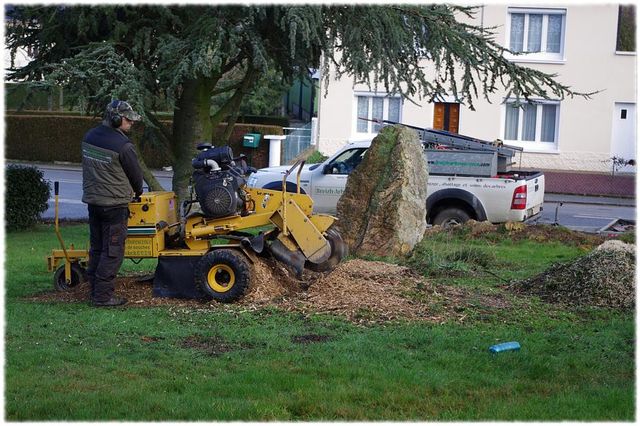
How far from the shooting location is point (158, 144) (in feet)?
55.1

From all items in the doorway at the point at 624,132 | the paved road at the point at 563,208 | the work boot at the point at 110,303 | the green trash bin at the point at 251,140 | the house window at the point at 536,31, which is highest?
the house window at the point at 536,31

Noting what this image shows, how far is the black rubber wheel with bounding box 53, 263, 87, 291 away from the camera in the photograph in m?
10.2

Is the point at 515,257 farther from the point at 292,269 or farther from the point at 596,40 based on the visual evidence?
the point at 596,40

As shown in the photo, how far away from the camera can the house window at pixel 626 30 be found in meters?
31.7

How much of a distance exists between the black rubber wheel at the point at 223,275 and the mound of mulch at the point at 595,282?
295 cm

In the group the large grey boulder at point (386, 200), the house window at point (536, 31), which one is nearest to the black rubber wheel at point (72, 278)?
the large grey boulder at point (386, 200)

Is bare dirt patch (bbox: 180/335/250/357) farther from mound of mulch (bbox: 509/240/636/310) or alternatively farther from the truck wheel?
the truck wheel

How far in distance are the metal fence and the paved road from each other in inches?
158

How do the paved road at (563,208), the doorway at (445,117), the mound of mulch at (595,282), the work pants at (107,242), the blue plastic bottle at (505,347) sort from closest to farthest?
the blue plastic bottle at (505,347)
the work pants at (107,242)
the mound of mulch at (595,282)
the paved road at (563,208)
the doorway at (445,117)

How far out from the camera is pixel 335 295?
947 cm

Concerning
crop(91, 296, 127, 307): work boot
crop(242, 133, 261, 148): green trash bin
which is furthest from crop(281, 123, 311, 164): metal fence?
crop(91, 296, 127, 307): work boot

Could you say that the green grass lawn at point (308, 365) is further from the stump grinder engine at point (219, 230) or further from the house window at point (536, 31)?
the house window at point (536, 31)

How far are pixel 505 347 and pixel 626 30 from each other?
26965 mm

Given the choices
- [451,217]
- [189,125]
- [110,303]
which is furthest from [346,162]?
[110,303]
